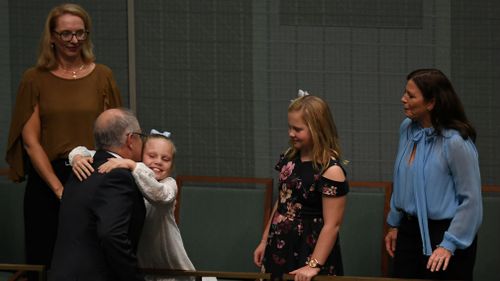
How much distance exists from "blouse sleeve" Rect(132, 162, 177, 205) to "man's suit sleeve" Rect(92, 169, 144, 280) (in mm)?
28

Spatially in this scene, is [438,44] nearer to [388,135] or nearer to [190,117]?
[388,135]

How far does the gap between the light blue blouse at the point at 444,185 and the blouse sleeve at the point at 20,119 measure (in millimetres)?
1712

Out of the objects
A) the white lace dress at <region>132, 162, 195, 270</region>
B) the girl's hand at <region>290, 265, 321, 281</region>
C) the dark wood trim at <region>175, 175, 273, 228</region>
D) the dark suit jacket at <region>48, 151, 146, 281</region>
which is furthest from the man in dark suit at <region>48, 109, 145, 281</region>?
the dark wood trim at <region>175, 175, 273, 228</region>

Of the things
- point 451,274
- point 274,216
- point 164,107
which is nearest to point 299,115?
point 274,216

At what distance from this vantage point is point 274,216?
425cm

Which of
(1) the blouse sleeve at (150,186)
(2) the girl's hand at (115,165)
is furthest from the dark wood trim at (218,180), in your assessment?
(2) the girl's hand at (115,165)

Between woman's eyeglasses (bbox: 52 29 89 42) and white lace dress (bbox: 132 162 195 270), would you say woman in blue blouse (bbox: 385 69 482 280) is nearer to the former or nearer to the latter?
white lace dress (bbox: 132 162 195 270)

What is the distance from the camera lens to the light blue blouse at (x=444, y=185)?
4012 millimetres

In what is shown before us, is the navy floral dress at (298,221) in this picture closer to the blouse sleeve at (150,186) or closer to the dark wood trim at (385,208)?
the blouse sleeve at (150,186)

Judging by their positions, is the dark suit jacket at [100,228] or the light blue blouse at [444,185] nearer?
the dark suit jacket at [100,228]

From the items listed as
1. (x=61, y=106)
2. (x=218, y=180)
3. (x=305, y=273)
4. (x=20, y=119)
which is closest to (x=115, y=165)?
(x=305, y=273)

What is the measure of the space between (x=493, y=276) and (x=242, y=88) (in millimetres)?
1707

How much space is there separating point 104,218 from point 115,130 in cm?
37

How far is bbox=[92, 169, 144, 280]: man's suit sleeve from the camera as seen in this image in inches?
139
